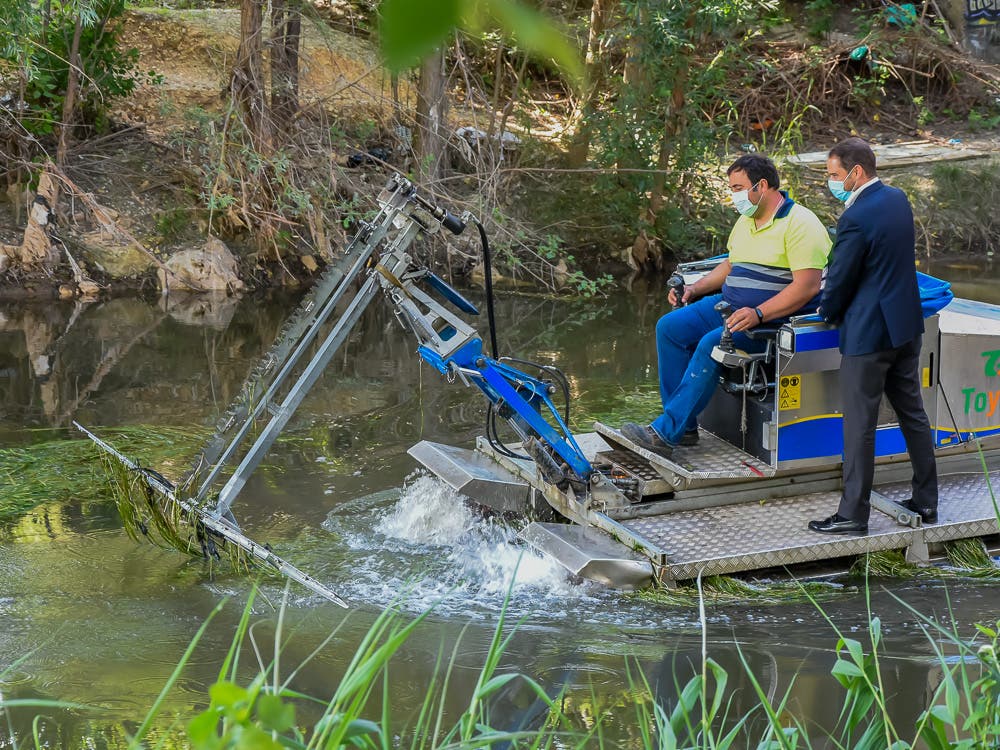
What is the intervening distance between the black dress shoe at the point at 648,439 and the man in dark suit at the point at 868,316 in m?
0.75

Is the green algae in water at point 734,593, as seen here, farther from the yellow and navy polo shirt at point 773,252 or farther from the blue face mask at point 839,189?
the blue face mask at point 839,189

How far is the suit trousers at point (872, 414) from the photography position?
5.15 m

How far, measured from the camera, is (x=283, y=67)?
445 inches

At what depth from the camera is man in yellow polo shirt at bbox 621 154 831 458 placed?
5.33 m

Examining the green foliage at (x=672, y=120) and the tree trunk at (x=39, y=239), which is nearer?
the green foliage at (x=672, y=120)

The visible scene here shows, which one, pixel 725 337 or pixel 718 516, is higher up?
pixel 725 337

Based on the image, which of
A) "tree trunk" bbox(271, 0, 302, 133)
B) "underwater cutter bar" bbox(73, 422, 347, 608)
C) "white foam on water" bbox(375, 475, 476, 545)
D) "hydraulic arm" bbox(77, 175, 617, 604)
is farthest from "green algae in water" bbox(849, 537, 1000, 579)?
"tree trunk" bbox(271, 0, 302, 133)

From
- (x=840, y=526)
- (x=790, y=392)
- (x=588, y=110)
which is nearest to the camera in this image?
(x=840, y=526)

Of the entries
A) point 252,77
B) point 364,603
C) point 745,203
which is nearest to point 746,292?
point 745,203

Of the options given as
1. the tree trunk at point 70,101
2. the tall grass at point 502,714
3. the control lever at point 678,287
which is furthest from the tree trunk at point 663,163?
the tall grass at point 502,714

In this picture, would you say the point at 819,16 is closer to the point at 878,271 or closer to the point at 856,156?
the point at 856,156

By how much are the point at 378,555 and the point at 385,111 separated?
7.77 m

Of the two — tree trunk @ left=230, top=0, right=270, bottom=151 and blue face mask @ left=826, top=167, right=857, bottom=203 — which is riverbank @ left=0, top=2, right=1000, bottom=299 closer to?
tree trunk @ left=230, top=0, right=270, bottom=151

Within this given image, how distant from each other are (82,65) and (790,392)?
9372 millimetres
